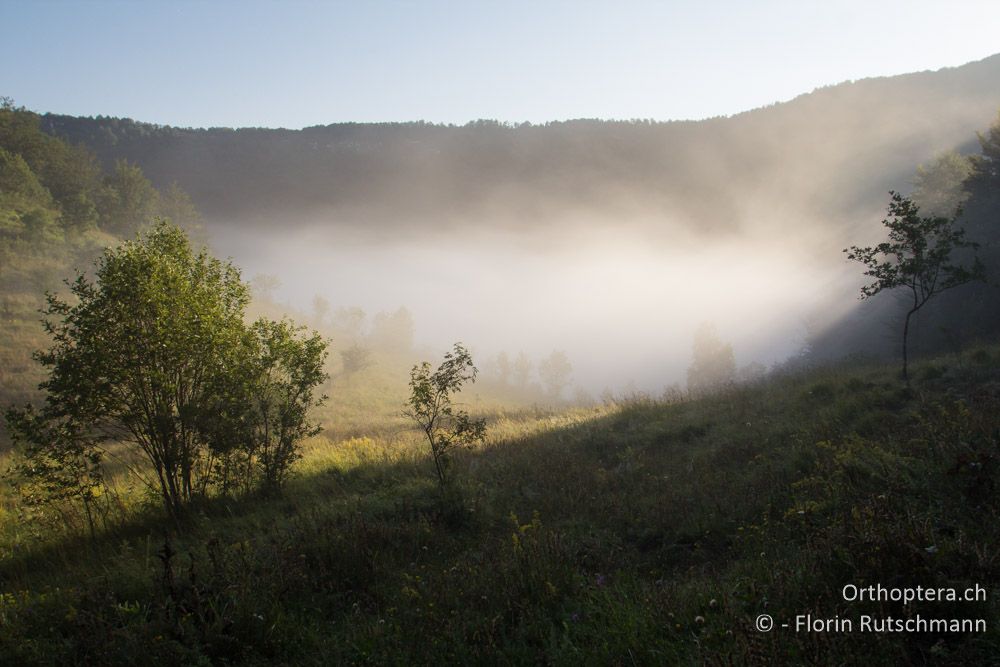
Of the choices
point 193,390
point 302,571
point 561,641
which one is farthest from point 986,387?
point 193,390

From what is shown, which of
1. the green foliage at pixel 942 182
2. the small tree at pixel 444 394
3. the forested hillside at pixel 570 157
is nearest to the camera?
the small tree at pixel 444 394

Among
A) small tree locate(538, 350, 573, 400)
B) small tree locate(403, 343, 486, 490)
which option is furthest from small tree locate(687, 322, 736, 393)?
small tree locate(403, 343, 486, 490)

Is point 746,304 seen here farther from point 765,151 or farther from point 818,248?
point 765,151

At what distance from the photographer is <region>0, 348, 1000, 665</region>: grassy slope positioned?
3578 millimetres

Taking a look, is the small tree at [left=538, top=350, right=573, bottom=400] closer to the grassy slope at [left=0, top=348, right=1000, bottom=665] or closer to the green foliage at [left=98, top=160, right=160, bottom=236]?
the green foliage at [left=98, top=160, right=160, bottom=236]

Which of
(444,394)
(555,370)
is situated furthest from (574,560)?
(555,370)

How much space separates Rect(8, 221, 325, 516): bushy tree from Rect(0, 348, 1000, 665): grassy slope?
4.79 feet

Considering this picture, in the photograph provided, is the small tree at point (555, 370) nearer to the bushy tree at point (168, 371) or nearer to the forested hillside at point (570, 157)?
the bushy tree at point (168, 371)

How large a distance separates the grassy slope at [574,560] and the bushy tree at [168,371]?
1461mm

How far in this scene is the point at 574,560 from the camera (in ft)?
19.0

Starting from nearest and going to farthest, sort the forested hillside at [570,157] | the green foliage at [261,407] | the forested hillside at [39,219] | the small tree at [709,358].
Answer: the green foliage at [261,407] → the forested hillside at [39,219] → the small tree at [709,358] → the forested hillside at [570,157]

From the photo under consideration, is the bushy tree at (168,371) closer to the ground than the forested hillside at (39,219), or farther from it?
closer to the ground

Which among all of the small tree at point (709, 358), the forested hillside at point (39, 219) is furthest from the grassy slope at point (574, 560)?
the small tree at point (709, 358)

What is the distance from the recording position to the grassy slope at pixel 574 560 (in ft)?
11.7
